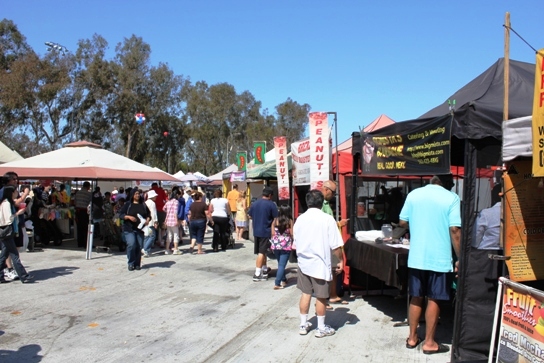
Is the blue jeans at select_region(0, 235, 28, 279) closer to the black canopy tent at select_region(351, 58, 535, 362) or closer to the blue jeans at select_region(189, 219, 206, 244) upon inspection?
the blue jeans at select_region(189, 219, 206, 244)

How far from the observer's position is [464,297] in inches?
171

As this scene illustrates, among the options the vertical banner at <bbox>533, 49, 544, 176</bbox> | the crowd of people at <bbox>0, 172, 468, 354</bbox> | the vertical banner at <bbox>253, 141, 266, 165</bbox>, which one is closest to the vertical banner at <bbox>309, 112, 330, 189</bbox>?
the crowd of people at <bbox>0, 172, 468, 354</bbox>

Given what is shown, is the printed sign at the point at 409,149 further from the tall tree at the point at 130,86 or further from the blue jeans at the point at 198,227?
the tall tree at the point at 130,86

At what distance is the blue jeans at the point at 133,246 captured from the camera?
360 inches

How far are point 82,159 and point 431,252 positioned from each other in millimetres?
9564

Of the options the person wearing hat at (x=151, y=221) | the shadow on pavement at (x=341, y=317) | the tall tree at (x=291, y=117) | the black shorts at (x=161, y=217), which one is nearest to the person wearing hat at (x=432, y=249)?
the shadow on pavement at (x=341, y=317)

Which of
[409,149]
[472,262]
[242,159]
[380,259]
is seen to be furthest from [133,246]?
[242,159]

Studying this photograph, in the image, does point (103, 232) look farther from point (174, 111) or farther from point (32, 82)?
point (174, 111)

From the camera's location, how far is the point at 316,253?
5051 millimetres

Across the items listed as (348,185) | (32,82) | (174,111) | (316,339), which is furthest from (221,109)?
(316,339)

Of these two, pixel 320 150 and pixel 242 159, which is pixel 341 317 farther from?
pixel 242 159

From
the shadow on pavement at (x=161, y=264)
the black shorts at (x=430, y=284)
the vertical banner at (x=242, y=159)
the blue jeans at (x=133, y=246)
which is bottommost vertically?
the shadow on pavement at (x=161, y=264)

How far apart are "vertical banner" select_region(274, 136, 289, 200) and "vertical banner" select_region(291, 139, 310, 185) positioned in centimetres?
81

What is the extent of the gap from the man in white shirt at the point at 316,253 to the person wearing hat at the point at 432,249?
2.93 feet
